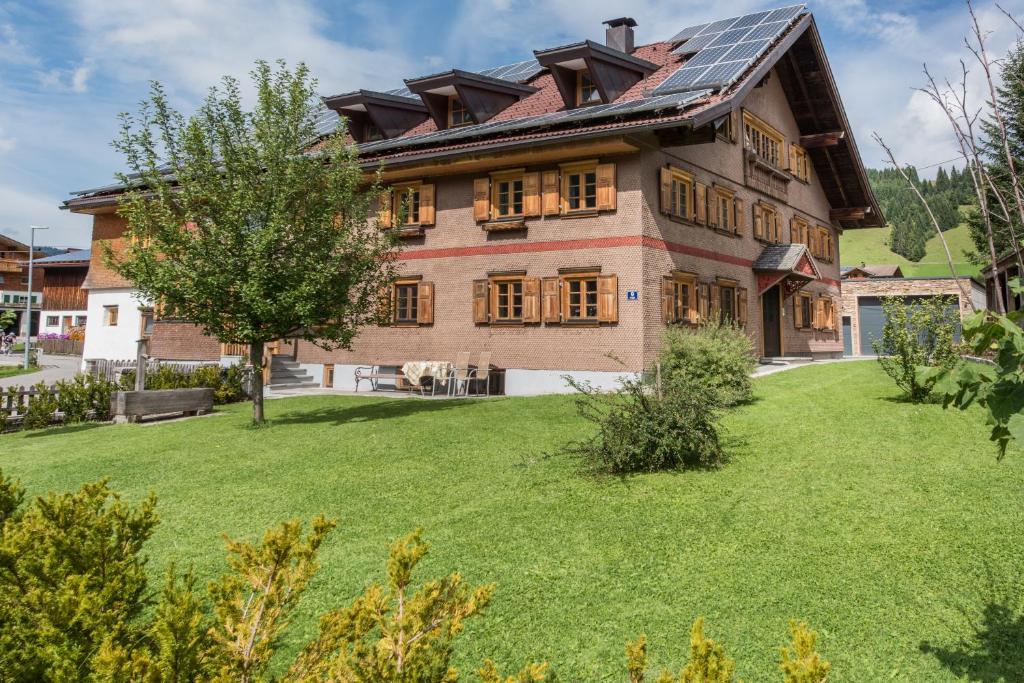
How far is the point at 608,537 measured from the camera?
5.78 meters

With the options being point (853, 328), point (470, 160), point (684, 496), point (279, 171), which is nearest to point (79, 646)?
point (684, 496)

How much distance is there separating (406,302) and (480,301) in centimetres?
284

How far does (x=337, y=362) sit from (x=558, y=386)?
8.17m

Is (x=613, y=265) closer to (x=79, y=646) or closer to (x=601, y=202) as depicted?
(x=601, y=202)

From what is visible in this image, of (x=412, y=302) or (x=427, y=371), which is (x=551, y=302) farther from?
(x=412, y=302)

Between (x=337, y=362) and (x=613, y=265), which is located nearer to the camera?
(x=613, y=265)

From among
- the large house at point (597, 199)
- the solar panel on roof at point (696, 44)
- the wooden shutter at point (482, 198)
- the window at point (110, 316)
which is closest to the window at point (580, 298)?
the large house at point (597, 199)

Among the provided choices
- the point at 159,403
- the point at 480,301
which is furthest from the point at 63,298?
the point at 480,301

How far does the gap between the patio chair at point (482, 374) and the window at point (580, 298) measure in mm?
2636

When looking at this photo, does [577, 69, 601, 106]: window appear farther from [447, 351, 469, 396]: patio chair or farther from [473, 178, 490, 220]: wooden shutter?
[447, 351, 469, 396]: patio chair

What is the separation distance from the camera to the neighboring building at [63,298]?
47.2 m

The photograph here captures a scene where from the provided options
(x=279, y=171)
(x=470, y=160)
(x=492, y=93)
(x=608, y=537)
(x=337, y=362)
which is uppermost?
(x=492, y=93)

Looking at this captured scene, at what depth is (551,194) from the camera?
17.8 metres

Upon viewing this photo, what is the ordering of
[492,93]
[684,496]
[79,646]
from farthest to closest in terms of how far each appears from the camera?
[492,93]
[684,496]
[79,646]
